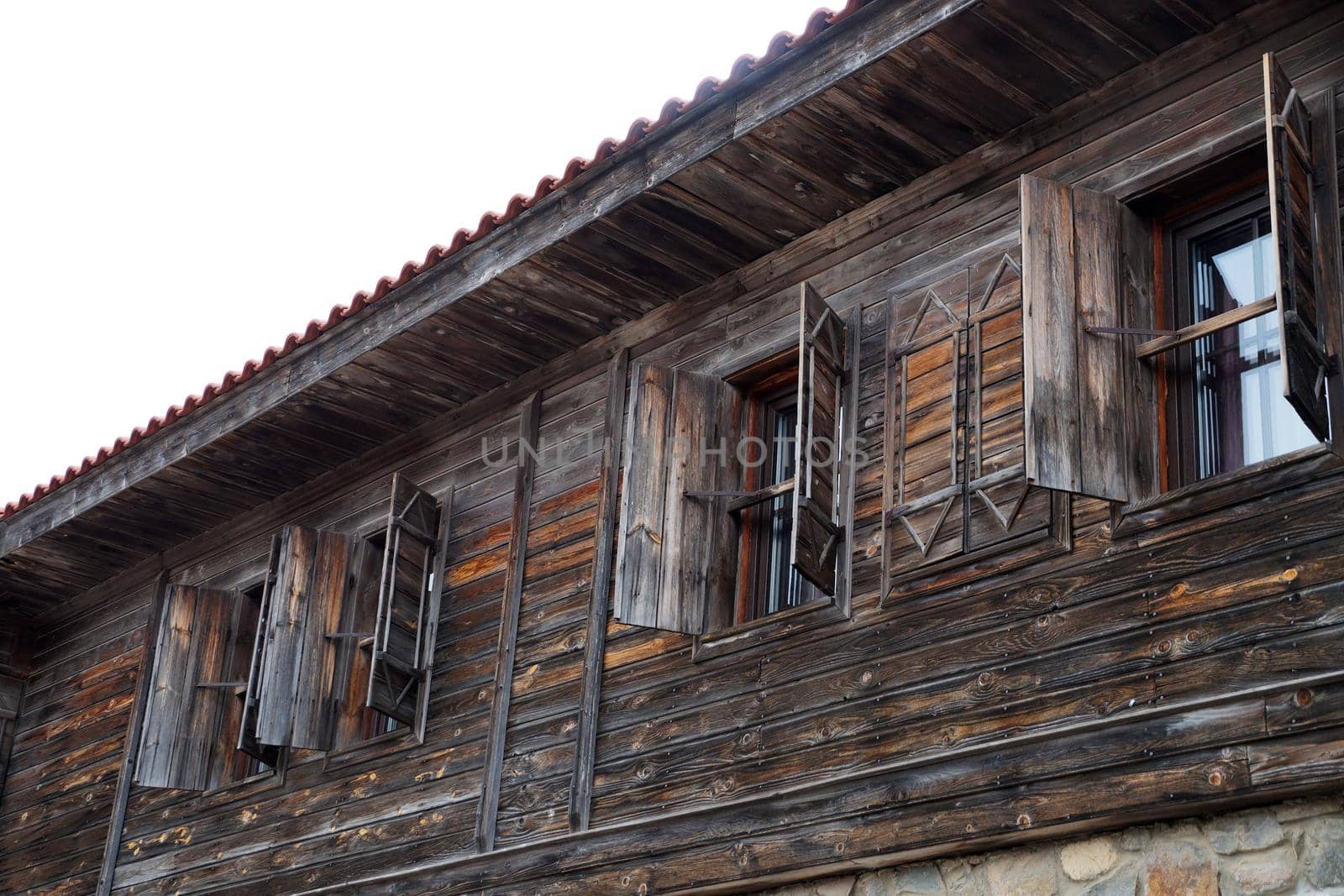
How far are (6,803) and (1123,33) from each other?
925 cm

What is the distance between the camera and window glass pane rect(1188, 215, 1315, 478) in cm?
548

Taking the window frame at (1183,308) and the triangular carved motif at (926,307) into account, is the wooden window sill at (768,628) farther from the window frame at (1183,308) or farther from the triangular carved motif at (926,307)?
the window frame at (1183,308)

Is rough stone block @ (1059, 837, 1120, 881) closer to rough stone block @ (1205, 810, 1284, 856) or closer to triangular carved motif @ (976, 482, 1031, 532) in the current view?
rough stone block @ (1205, 810, 1284, 856)

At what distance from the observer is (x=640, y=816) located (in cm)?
685

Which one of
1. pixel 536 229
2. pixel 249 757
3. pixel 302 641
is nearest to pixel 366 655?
pixel 302 641

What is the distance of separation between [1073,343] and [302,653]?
490 cm

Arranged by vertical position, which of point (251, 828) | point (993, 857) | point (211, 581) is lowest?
point (993, 857)

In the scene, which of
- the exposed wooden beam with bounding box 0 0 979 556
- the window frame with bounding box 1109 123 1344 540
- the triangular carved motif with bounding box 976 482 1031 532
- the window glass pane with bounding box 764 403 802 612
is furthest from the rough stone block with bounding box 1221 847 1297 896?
the exposed wooden beam with bounding box 0 0 979 556

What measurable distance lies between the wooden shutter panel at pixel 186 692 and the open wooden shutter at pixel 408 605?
1778mm

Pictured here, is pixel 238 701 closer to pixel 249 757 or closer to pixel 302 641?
pixel 249 757

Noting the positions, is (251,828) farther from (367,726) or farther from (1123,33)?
(1123,33)

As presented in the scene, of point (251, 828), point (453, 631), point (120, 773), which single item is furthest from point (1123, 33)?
point (120, 773)

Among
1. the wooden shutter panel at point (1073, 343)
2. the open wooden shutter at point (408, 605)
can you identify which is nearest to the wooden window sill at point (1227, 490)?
the wooden shutter panel at point (1073, 343)

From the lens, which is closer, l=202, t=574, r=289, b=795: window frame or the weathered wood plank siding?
l=202, t=574, r=289, b=795: window frame
